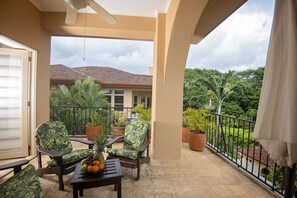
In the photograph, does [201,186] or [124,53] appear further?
[124,53]

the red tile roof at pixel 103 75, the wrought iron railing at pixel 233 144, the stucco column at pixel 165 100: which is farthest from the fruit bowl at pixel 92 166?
the red tile roof at pixel 103 75

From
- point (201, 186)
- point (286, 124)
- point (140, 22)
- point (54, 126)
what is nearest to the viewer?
point (286, 124)

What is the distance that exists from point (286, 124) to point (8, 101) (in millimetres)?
4497

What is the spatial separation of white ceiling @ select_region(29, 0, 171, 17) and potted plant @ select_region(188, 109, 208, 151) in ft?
8.12

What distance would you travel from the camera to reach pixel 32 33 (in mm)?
3686

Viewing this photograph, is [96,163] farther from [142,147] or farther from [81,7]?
[81,7]

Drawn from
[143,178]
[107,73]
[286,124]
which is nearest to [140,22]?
[143,178]

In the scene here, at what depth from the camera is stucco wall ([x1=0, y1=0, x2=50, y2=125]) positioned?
301cm

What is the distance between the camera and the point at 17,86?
3.80 meters

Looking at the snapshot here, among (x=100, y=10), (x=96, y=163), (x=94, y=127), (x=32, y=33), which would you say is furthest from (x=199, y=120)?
(x=32, y=33)

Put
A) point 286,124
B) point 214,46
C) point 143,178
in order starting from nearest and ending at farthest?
point 286,124, point 143,178, point 214,46

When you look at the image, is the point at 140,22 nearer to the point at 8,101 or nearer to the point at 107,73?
the point at 8,101

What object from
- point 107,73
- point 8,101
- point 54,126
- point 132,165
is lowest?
point 132,165

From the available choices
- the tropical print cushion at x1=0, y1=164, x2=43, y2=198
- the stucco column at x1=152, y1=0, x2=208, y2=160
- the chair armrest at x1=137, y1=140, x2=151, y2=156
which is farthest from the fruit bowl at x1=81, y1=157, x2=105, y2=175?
the stucco column at x1=152, y1=0, x2=208, y2=160
